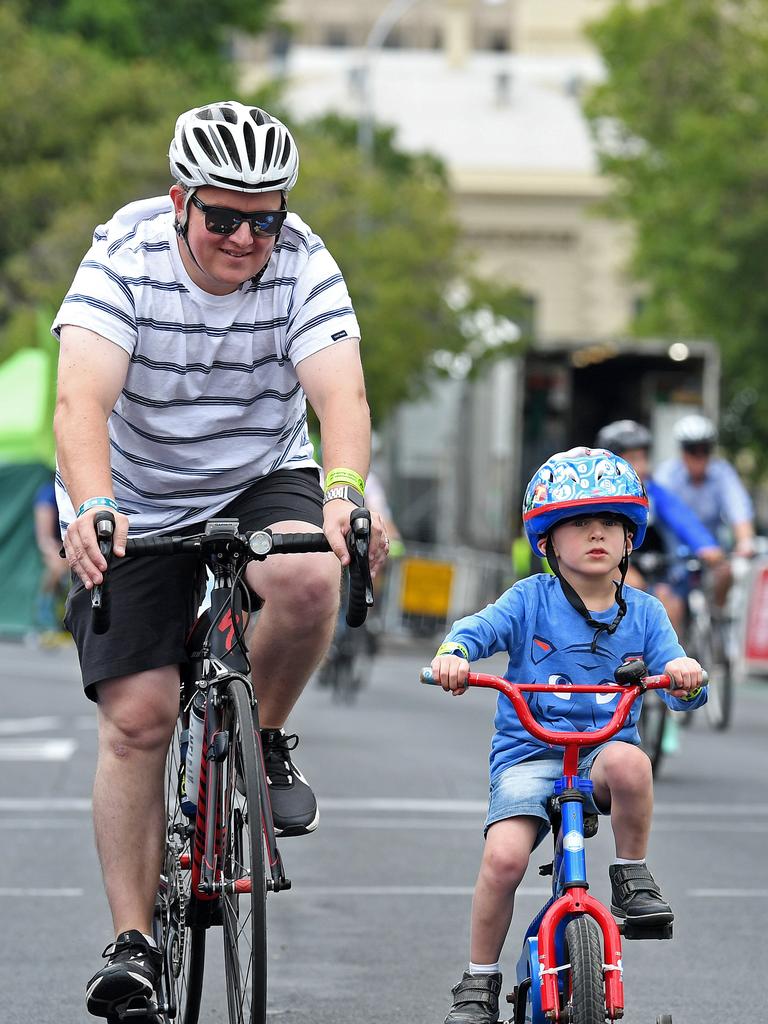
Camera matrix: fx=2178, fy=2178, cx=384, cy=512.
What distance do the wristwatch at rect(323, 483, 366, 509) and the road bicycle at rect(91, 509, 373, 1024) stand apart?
5.6 inches

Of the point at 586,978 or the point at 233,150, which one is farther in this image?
the point at 233,150

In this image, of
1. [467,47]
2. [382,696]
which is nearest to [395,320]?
[382,696]

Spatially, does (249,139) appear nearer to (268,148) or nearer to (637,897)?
(268,148)

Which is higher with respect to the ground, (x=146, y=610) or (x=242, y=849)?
(x=146, y=610)

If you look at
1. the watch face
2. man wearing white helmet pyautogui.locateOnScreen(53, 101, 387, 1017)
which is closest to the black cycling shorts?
man wearing white helmet pyautogui.locateOnScreen(53, 101, 387, 1017)

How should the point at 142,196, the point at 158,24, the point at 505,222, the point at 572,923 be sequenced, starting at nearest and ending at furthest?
the point at 572,923 → the point at 142,196 → the point at 158,24 → the point at 505,222

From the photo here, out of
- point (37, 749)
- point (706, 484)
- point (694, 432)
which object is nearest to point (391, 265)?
point (706, 484)

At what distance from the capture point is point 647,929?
4590 millimetres

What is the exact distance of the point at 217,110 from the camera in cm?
474

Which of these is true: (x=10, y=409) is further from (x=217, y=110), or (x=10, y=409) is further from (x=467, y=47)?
(x=467, y=47)

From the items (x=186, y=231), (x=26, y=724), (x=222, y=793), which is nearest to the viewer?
(x=222, y=793)

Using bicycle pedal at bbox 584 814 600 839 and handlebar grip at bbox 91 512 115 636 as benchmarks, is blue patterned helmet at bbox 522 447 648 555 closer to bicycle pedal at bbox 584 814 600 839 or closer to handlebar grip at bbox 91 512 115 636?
bicycle pedal at bbox 584 814 600 839

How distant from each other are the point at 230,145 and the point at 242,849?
4.93 ft

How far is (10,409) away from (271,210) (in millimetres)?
21592
